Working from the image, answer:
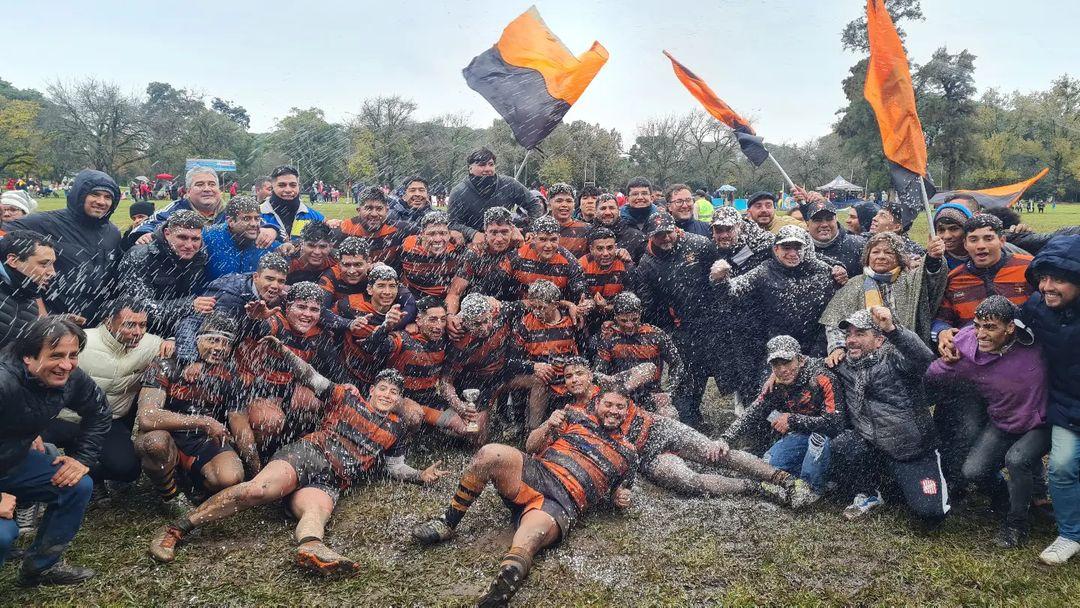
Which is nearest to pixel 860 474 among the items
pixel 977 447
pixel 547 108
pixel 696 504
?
pixel 977 447

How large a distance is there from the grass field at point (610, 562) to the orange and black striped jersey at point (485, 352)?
146cm

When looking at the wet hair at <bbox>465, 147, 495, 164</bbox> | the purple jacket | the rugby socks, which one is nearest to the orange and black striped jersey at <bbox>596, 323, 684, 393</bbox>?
the rugby socks

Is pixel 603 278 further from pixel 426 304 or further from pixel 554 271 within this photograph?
pixel 426 304

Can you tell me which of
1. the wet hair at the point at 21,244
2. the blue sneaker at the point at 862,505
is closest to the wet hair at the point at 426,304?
the wet hair at the point at 21,244

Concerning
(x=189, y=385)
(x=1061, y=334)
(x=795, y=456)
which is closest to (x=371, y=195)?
(x=189, y=385)

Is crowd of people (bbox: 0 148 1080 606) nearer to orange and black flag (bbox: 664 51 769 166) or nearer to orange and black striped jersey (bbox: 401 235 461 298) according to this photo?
orange and black striped jersey (bbox: 401 235 461 298)

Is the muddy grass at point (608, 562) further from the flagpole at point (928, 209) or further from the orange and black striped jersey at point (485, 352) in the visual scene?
the flagpole at point (928, 209)

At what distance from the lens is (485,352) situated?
601 centimetres

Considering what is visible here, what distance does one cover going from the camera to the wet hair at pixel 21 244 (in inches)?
181

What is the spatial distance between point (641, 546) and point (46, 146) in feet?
151

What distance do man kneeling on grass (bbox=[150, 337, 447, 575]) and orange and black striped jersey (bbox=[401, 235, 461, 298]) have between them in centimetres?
164

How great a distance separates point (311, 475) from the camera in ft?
15.1

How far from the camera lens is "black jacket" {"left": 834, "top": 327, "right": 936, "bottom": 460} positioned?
464 centimetres

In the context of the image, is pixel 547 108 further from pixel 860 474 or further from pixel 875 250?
pixel 860 474
